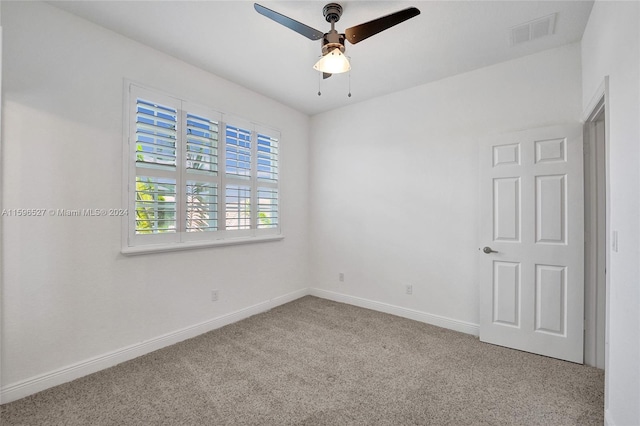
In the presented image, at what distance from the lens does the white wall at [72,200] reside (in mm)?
1920

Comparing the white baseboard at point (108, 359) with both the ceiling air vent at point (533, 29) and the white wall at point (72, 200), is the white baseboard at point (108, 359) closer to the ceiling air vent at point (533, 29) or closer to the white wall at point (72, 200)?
the white wall at point (72, 200)

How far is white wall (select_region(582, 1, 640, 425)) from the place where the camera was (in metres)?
1.31

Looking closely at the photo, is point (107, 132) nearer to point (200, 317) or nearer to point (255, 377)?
point (200, 317)

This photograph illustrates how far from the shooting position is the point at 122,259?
2416mm

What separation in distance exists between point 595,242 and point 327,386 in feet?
8.29

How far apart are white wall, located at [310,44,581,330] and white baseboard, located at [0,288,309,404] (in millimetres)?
1581

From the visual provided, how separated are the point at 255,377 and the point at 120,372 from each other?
1114 millimetres

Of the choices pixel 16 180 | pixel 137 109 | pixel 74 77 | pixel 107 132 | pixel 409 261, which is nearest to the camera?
pixel 16 180

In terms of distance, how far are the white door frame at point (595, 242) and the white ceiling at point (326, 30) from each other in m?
0.93

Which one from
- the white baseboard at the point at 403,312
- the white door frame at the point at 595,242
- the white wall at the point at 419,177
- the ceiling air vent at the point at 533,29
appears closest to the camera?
the ceiling air vent at the point at 533,29

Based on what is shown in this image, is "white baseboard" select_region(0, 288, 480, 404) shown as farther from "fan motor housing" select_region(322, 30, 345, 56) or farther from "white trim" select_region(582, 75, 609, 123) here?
"fan motor housing" select_region(322, 30, 345, 56)

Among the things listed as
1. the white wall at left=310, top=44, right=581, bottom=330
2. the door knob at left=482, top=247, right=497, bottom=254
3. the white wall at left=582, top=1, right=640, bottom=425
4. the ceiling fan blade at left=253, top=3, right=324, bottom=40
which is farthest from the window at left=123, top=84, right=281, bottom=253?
the white wall at left=582, top=1, right=640, bottom=425

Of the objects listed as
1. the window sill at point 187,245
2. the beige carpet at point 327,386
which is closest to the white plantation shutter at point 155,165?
the window sill at point 187,245

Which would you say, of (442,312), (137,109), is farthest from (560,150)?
(137,109)
